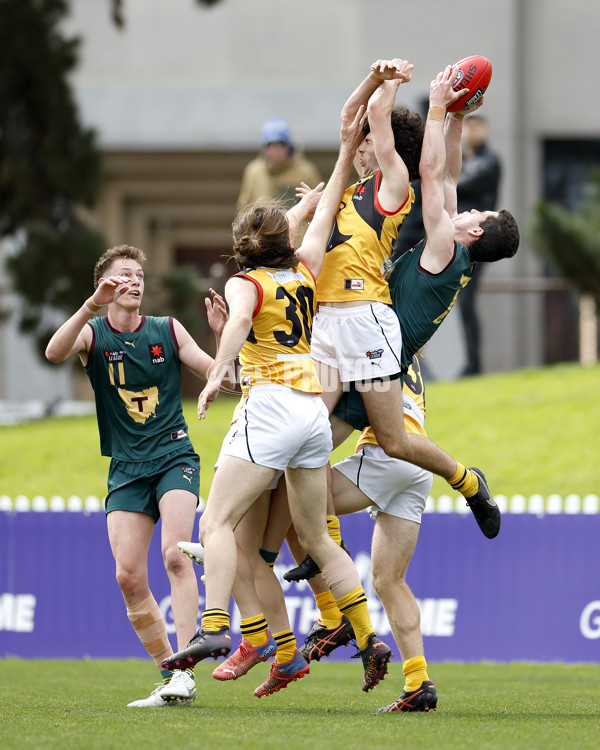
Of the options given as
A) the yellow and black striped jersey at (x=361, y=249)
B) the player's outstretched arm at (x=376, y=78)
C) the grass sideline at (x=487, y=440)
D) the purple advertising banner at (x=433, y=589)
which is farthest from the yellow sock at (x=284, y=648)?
the grass sideline at (x=487, y=440)

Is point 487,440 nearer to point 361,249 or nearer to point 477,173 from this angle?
point 477,173

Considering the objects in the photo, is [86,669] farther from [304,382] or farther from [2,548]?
[304,382]

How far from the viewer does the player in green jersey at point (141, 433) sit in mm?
5613

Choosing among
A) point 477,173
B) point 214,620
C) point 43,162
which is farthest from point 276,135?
point 214,620

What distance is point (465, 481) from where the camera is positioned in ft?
18.2

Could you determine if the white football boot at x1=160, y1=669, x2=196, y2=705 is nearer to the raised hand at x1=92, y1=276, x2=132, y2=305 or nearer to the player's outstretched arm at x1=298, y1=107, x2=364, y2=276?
the raised hand at x1=92, y1=276, x2=132, y2=305

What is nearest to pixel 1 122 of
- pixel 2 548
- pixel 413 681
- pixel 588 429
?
pixel 2 548

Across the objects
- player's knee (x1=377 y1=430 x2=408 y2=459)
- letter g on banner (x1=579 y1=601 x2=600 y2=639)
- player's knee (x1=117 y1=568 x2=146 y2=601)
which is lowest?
letter g on banner (x1=579 y1=601 x2=600 y2=639)

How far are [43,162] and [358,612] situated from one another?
9.68m

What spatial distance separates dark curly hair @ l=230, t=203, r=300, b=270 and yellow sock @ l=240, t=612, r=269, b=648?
1.58m

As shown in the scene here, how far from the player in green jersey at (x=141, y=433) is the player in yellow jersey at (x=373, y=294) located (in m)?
0.70

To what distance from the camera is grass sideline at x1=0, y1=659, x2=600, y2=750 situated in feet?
14.0

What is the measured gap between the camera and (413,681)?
17.7 feet

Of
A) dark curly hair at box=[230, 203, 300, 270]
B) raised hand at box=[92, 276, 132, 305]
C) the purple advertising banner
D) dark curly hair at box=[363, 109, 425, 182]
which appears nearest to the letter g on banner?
the purple advertising banner
